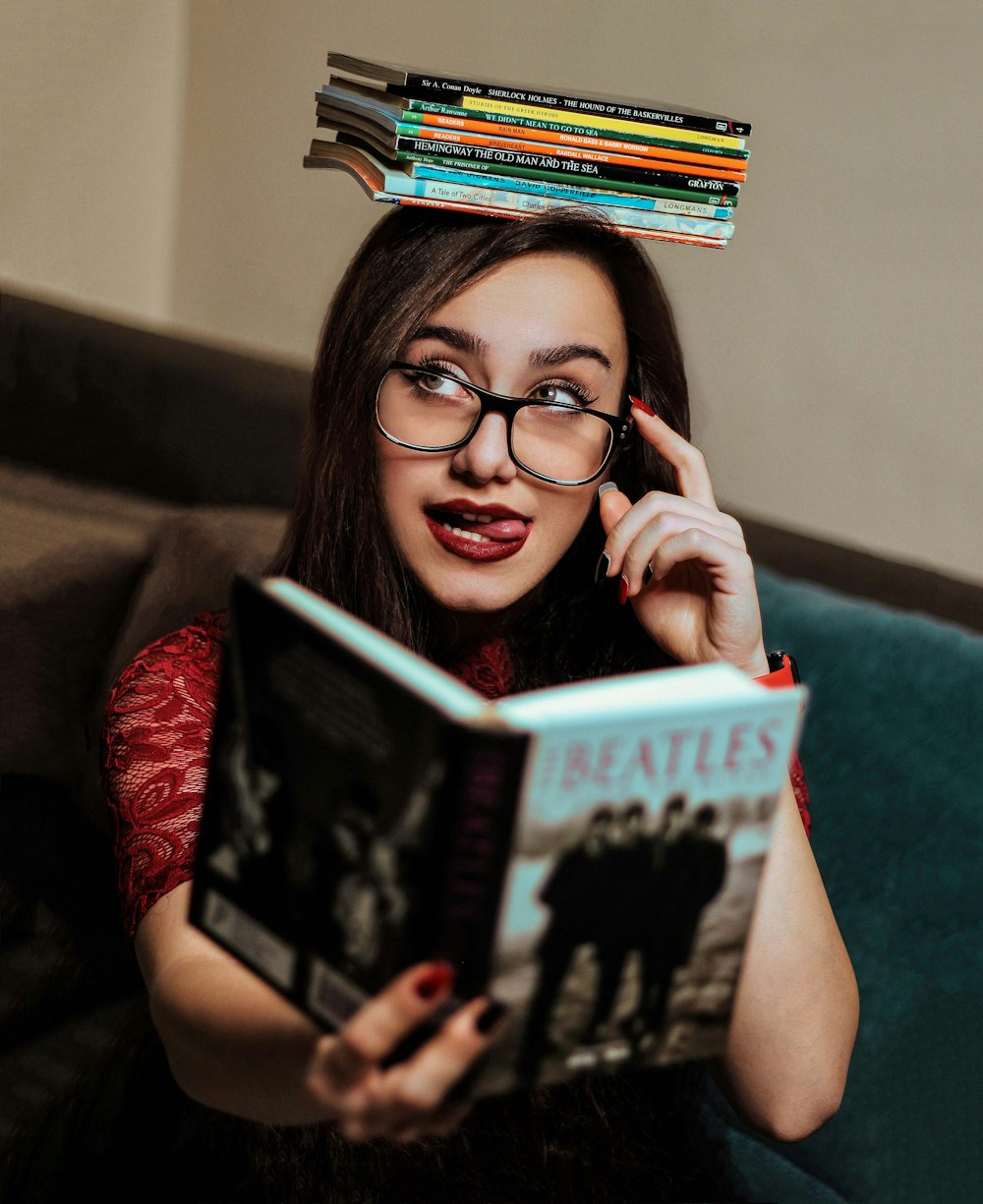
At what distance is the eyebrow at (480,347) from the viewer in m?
1.18

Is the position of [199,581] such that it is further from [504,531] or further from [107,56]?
[107,56]

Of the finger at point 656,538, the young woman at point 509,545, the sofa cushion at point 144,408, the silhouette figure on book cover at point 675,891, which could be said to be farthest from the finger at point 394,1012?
the sofa cushion at point 144,408

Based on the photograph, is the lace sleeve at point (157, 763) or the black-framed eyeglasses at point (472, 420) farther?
the black-framed eyeglasses at point (472, 420)

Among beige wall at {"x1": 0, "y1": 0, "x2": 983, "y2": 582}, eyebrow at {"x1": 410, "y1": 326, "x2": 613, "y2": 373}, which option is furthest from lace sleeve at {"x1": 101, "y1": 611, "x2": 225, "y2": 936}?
beige wall at {"x1": 0, "y1": 0, "x2": 983, "y2": 582}

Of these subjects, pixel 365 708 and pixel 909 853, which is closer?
pixel 365 708

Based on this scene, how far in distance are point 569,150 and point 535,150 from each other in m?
0.03

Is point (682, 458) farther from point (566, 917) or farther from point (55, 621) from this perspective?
point (55, 621)

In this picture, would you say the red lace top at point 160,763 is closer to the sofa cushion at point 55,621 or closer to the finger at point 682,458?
the finger at point 682,458

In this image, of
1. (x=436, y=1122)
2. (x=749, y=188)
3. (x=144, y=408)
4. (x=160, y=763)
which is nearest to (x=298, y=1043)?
(x=436, y=1122)

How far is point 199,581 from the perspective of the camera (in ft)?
5.54

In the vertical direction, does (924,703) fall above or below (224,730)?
below

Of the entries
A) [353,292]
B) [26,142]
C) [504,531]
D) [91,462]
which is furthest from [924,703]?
[26,142]

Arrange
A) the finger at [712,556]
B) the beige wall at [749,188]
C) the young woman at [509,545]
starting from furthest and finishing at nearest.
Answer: the beige wall at [749,188] < the finger at [712,556] < the young woman at [509,545]

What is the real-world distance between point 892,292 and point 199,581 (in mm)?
1088
